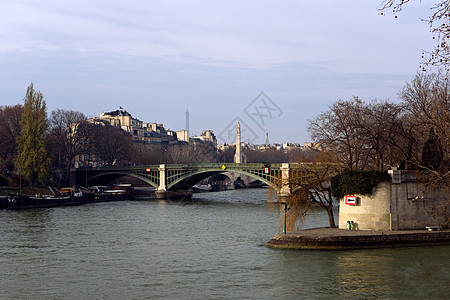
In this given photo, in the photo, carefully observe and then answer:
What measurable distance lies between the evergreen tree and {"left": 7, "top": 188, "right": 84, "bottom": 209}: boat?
304 cm

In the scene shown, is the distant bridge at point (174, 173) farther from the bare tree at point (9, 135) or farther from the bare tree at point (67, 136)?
the bare tree at point (9, 135)

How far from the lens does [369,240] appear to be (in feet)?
85.9

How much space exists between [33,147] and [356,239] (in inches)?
1747

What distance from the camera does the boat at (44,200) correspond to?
181ft

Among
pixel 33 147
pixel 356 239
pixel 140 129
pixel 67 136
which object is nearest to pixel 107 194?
pixel 33 147

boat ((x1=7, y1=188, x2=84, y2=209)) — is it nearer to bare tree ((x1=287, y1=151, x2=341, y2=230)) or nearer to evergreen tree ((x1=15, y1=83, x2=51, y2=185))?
evergreen tree ((x1=15, y1=83, x2=51, y2=185))

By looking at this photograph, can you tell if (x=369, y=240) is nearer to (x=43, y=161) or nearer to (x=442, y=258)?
(x=442, y=258)

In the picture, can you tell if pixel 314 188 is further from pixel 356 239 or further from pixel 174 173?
pixel 174 173

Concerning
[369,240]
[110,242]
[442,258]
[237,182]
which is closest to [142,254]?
[110,242]

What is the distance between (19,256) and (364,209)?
1471cm

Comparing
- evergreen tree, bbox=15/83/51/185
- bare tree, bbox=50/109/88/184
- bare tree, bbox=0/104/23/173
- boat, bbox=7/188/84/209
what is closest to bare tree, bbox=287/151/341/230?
boat, bbox=7/188/84/209

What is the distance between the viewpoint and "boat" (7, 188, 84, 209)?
181ft

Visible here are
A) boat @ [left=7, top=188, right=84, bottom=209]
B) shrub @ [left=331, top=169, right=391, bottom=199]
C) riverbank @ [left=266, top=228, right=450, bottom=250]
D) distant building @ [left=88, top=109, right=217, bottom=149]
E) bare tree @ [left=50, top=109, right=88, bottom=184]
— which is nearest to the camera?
riverbank @ [left=266, top=228, right=450, bottom=250]

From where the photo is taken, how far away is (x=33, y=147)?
208 feet
